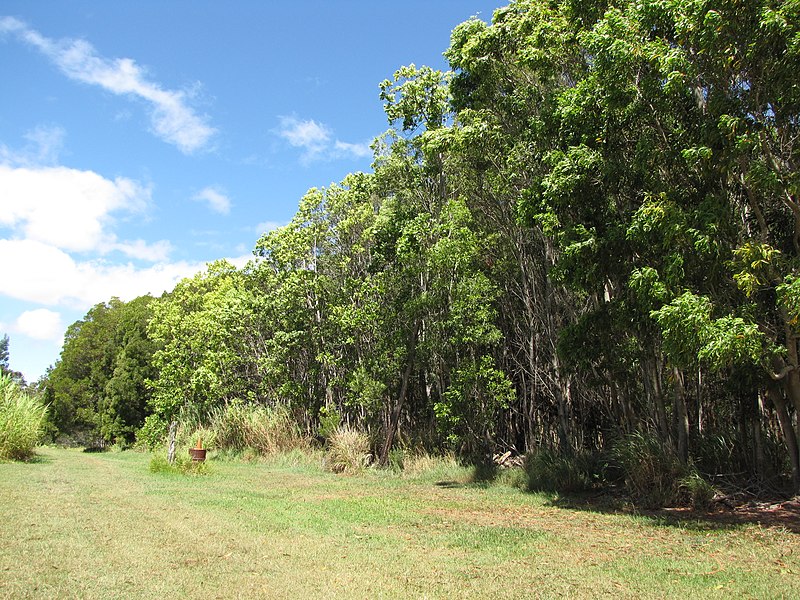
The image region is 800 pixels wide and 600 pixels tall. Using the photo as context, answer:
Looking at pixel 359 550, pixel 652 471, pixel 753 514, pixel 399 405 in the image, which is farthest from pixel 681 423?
pixel 399 405

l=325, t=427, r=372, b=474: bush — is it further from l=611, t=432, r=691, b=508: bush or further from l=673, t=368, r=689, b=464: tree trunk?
l=673, t=368, r=689, b=464: tree trunk

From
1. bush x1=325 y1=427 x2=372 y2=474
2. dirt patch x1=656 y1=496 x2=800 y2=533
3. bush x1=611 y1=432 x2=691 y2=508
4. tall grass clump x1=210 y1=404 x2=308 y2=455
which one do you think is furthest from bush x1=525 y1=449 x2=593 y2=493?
tall grass clump x1=210 y1=404 x2=308 y2=455

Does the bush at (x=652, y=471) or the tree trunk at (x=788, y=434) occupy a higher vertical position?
the tree trunk at (x=788, y=434)

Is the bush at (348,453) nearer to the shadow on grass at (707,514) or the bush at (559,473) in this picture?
the bush at (559,473)

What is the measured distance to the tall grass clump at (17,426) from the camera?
16719 mm

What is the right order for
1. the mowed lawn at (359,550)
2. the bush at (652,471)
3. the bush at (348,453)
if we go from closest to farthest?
the mowed lawn at (359,550), the bush at (652,471), the bush at (348,453)

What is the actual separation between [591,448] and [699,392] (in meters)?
3.49

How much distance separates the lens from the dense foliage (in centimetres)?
802

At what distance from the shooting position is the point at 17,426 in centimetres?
1688

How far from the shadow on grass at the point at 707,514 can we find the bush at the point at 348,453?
6.71 meters

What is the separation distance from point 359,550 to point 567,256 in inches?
209

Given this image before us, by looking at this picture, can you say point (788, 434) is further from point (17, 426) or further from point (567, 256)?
point (17, 426)

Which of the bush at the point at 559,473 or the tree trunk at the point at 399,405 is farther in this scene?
the tree trunk at the point at 399,405

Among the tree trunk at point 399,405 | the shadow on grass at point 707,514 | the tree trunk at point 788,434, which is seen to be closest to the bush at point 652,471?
the shadow on grass at point 707,514
